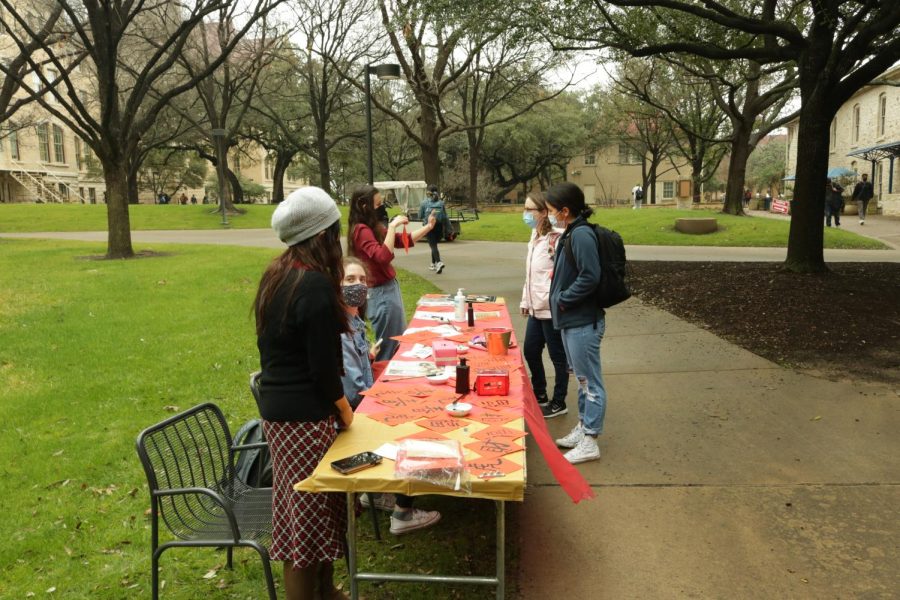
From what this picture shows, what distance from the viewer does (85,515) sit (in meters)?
4.30

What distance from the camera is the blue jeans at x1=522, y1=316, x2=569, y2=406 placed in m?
5.73

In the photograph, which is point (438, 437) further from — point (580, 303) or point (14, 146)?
point (14, 146)

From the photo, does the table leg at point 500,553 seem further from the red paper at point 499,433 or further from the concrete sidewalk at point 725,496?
the concrete sidewalk at point 725,496

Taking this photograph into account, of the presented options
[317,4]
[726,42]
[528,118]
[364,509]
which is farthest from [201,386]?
[528,118]

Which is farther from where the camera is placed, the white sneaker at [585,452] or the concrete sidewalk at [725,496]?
the white sneaker at [585,452]

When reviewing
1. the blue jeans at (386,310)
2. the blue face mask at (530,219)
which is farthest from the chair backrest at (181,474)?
the blue face mask at (530,219)

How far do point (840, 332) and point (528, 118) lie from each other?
41.8 meters

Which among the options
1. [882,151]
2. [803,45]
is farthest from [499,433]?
[882,151]

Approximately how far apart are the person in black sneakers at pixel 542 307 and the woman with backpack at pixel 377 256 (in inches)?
43.1

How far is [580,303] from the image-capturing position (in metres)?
4.61

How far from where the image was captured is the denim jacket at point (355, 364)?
4.07 meters

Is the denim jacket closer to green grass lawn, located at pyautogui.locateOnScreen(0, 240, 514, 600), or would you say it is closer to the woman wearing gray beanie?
green grass lawn, located at pyautogui.locateOnScreen(0, 240, 514, 600)

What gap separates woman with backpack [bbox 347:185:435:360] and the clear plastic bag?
2.49 m

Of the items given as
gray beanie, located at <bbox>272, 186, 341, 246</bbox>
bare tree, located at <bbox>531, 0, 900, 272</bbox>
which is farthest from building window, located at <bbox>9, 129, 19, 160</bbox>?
gray beanie, located at <bbox>272, 186, 341, 246</bbox>
